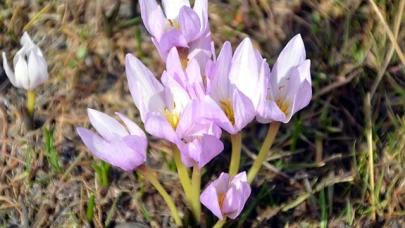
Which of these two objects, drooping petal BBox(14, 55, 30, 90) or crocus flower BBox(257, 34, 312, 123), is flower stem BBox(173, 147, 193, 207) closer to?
crocus flower BBox(257, 34, 312, 123)

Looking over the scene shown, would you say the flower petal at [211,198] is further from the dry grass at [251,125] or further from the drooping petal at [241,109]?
the dry grass at [251,125]

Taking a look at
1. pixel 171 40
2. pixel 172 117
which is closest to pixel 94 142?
pixel 172 117

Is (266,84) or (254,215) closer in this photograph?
(266,84)

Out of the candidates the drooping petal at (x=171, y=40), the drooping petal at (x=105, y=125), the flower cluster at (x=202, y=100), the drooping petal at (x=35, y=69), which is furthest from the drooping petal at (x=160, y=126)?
the drooping petal at (x=35, y=69)

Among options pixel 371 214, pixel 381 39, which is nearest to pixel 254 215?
pixel 371 214

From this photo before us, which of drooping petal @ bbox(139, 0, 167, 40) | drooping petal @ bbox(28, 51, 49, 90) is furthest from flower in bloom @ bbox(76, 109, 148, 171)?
drooping petal @ bbox(28, 51, 49, 90)

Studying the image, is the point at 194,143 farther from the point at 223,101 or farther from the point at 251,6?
the point at 251,6
